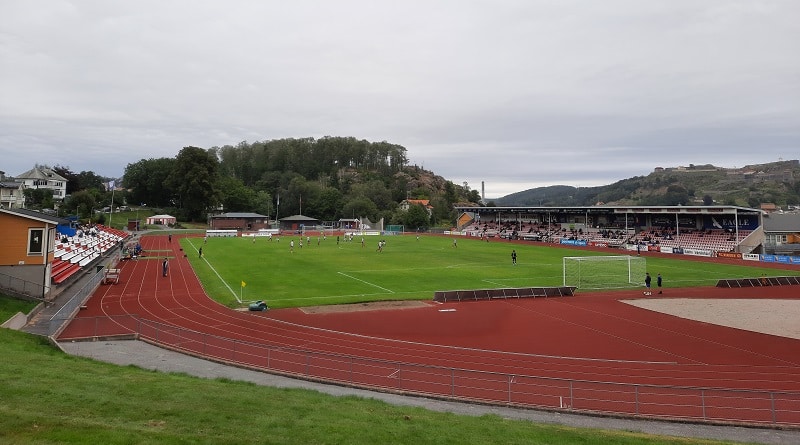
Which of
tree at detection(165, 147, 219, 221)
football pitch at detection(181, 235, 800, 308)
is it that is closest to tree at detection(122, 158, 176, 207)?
tree at detection(165, 147, 219, 221)

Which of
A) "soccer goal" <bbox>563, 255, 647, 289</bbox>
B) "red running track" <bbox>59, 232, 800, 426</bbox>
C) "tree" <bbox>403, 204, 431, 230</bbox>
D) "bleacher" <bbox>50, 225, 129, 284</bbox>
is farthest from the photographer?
"tree" <bbox>403, 204, 431, 230</bbox>

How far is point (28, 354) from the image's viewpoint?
14633mm

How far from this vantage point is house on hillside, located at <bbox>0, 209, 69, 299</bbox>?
26656mm

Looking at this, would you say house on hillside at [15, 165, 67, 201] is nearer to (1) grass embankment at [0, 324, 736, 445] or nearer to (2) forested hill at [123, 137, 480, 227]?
(2) forested hill at [123, 137, 480, 227]

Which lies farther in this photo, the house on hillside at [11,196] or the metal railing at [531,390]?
the house on hillside at [11,196]

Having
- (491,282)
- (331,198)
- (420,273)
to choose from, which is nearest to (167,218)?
(331,198)

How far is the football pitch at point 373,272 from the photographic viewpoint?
108 feet

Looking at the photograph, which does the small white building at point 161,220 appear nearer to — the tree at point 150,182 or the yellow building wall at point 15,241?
the tree at point 150,182

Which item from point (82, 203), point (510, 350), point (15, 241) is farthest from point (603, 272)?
point (82, 203)

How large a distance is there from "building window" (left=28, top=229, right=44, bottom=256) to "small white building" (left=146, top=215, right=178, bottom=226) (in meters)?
85.7

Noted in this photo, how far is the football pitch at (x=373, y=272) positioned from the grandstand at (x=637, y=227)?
12744 millimetres

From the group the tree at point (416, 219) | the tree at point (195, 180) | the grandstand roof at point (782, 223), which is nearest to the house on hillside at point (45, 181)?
the tree at point (195, 180)

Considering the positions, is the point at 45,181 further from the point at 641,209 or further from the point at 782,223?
the point at 782,223

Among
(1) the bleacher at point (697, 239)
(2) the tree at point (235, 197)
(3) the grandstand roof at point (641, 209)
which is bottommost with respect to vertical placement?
(1) the bleacher at point (697, 239)
